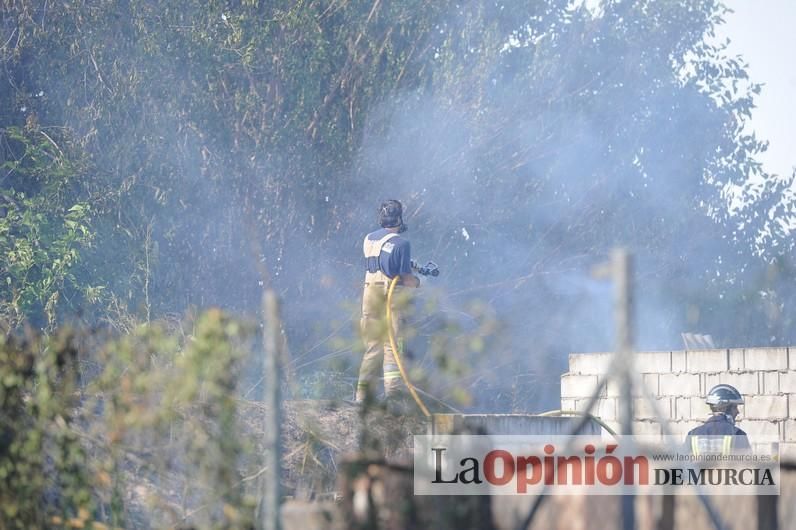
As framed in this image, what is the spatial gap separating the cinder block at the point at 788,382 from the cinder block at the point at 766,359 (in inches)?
2.3

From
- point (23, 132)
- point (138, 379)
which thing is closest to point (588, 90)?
point (23, 132)

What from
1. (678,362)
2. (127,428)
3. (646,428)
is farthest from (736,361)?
(127,428)

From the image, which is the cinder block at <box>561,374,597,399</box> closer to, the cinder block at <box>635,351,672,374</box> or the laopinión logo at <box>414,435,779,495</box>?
the cinder block at <box>635,351,672,374</box>

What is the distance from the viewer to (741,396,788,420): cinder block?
415 inches

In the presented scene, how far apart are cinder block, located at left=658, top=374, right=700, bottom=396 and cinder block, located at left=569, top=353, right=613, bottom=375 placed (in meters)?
0.52

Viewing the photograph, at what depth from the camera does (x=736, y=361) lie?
35.2 feet

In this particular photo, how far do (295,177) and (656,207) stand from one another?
249 inches

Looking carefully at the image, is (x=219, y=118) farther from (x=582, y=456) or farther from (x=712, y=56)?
(x=582, y=456)

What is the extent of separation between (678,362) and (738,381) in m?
0.58

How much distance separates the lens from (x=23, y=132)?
635 inches

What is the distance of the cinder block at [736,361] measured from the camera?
10695mm

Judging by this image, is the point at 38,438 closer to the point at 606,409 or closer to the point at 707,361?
the point at 707,361

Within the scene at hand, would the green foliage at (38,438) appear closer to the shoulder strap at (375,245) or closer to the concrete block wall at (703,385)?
the shoulder strap at (375,245)

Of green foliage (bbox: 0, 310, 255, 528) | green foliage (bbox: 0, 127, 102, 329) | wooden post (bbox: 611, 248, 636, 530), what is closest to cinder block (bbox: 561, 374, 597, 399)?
green foliage (bbox: 0, 127, 102, 329)
